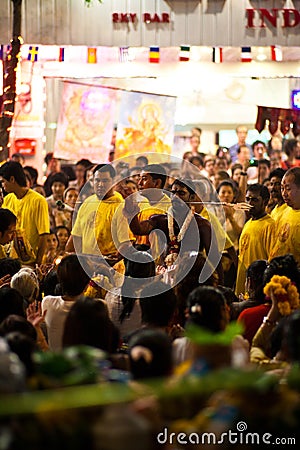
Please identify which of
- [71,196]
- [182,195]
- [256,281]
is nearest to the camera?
[256,281]

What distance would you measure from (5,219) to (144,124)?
6.83m

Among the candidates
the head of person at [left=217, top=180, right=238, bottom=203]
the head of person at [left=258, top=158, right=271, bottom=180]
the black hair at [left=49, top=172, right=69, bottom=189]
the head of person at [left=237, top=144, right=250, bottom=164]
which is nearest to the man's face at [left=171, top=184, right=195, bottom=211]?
the head of person at [left=217, top=180, right=238, bottom=203]

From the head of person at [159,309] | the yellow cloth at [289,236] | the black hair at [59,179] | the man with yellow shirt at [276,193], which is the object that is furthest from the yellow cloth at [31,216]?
the head of person at [159,309]

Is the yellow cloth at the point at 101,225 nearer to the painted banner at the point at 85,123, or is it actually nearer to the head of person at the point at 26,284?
the head of person at the point at 26,284

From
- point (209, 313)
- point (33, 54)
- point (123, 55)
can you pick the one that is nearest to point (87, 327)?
point (209, 313)

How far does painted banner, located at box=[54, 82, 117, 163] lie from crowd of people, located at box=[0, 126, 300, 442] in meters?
2.60

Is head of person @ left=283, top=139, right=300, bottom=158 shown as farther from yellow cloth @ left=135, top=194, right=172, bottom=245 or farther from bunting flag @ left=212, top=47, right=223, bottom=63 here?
yellow cloth @ left=135, top=194, right=172, bottom=245

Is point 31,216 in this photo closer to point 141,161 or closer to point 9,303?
point 141,161

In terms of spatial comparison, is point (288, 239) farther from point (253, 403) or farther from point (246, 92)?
point (246, 92)

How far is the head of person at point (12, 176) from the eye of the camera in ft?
36.5

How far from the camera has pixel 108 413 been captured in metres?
3.62

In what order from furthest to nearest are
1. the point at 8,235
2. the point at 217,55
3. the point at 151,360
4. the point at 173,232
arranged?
the point at 217,55
the point at 8,235
the point at 173,232
the point at 151,360

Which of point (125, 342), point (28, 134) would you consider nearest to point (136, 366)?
point (125, 342)

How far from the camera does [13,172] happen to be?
1120 cm
